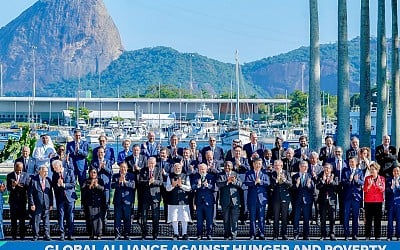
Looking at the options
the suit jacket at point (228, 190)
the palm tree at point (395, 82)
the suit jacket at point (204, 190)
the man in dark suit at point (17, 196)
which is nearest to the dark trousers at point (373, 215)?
the suit jacket at point (228, 190)

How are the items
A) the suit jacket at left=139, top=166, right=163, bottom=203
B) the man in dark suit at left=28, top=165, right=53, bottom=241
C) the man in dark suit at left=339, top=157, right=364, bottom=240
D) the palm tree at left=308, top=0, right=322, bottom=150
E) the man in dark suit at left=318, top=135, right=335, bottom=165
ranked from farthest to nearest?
1. the palm tree at left=308, top=0, right=322, bottom=150
2. the man in dark suit at left=318, top=135, right=335, bottom=165
3. the suit jacket at left=139, top=166, right=163, bottom=203
4. the man in dark suit at left=339, top=157, right=364, bottom=240
5. the man in dark suit at left=28, top=165, right=53, bottom=241

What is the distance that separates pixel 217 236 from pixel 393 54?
14200 mm

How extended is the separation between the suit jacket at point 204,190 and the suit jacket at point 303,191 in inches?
69.6

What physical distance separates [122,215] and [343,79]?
891cm

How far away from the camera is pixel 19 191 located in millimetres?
17891

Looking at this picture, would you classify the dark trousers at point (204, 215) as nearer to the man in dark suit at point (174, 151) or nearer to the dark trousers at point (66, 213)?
the man in dark suit at point (174, 151)

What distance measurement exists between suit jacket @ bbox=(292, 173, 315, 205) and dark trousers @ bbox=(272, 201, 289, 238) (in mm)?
294

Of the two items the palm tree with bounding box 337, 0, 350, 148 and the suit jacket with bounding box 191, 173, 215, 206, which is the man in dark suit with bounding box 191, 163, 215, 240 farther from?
the palm tree with bounding box 337, 0, 350, 148

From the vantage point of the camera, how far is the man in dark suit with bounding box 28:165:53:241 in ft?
57.8

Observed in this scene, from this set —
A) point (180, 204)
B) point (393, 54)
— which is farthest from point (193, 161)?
point (393, 54)

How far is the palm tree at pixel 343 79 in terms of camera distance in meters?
23.8

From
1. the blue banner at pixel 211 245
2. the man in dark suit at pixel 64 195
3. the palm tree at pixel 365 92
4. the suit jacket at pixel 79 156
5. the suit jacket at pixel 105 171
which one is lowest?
the blue banner at pixel 211 245

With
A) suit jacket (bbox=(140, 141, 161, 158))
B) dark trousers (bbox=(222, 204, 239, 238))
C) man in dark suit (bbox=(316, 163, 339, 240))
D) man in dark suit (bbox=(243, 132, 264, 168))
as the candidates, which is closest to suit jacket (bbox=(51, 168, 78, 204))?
suit jacket (bbox=(140, 141, 161, 158))

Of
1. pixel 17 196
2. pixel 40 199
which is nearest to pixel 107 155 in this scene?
pixel 40 199
